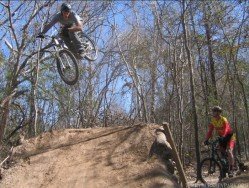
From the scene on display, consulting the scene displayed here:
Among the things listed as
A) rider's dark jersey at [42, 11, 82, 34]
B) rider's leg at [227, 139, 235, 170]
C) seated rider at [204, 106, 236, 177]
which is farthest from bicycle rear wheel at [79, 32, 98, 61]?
rider's leg at [227, 139, 235, 170]

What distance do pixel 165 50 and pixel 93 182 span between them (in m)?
17.3

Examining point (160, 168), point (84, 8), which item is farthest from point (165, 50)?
point (160, 168)

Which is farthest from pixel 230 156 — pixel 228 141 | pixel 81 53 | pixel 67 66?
pixel 67 66

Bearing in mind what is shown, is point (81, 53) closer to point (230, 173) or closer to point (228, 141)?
point (228, 141)

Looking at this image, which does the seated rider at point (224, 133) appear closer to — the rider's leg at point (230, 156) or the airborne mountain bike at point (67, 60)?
the rider's leg at point (230, 156)

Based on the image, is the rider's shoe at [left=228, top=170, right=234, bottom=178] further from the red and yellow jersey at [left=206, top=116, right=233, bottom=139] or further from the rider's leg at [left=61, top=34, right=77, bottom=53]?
the rider's leg at [left=61, top=34, right=77, bottom=53]

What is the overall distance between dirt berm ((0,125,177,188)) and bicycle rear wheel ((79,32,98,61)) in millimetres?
1909

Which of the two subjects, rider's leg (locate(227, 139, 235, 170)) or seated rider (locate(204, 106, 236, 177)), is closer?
rider's leg (locate(227, 139, 235, 170))

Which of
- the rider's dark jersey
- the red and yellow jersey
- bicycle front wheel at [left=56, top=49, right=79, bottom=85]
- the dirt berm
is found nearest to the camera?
the dirt berm

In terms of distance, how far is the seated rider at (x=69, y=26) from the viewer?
351 inches

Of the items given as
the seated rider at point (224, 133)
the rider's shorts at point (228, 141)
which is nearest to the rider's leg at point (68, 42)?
the seated rider at point (224, 133)

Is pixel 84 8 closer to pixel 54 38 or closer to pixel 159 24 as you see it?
pixel 159 24

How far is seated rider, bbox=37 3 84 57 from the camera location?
8923mm

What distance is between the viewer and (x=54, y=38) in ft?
32.1
